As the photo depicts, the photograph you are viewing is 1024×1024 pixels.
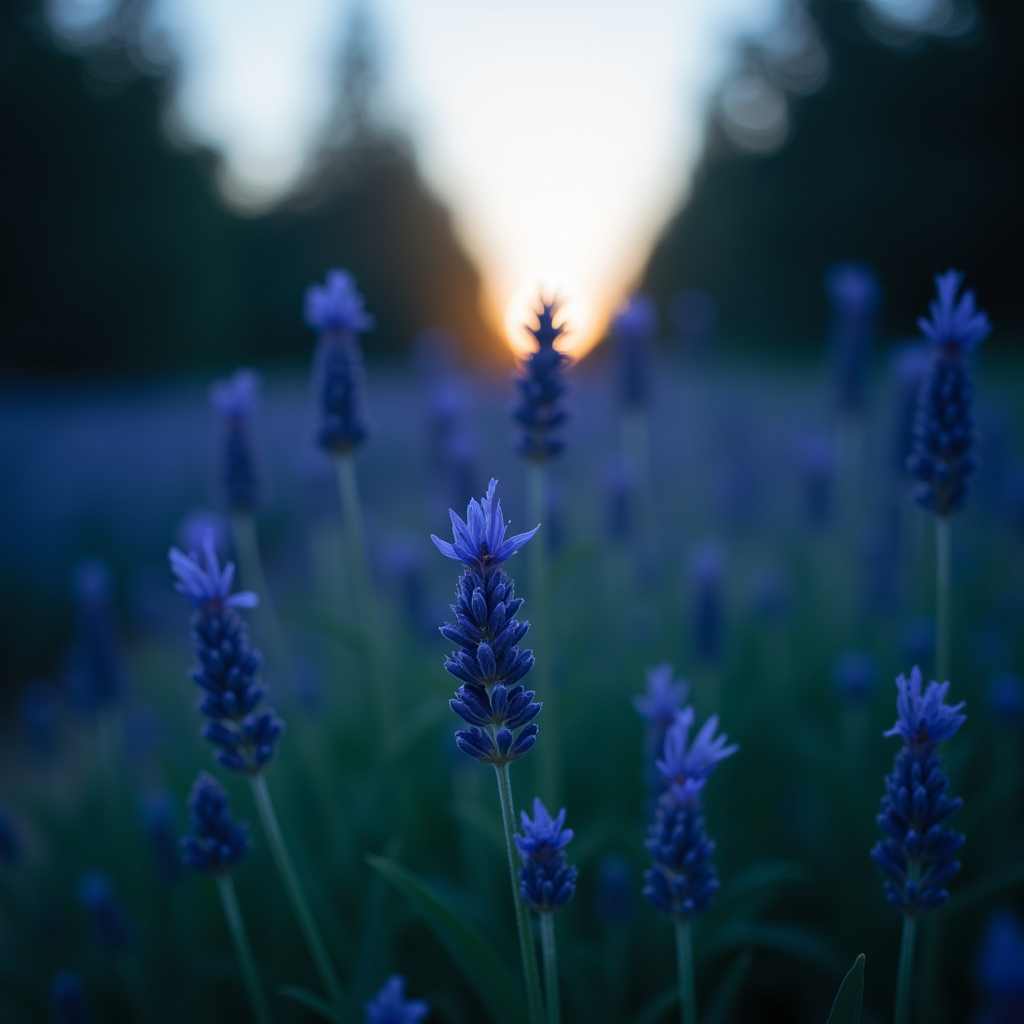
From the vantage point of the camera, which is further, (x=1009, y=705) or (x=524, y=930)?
(x=1009, y=705)

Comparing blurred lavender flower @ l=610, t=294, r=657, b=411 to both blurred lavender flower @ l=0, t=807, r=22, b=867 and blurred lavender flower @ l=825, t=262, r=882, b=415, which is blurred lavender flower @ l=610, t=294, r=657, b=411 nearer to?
blurred lavender flower @ l=825, t=262, r=882, b=415

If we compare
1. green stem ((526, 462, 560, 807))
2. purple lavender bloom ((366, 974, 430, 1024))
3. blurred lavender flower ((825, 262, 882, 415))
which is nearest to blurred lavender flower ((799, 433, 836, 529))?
blurred lavender flower ((825, 262, 882, 415))

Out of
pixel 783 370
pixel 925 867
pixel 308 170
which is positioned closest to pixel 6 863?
pixel 925 867

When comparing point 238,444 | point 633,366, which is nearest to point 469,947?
point 238,444

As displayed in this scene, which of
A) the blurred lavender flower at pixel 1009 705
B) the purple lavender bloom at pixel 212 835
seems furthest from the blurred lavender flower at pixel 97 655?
the blurred lavender flower at pixel 1009 705

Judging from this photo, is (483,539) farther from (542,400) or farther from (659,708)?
(542,400)

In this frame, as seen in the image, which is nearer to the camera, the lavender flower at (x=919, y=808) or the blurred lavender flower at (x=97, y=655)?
the lavender flower at (x=919, y=808)

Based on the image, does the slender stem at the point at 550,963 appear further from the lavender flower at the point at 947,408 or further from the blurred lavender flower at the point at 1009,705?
the blurred lavender flower at the point at 1009,705
